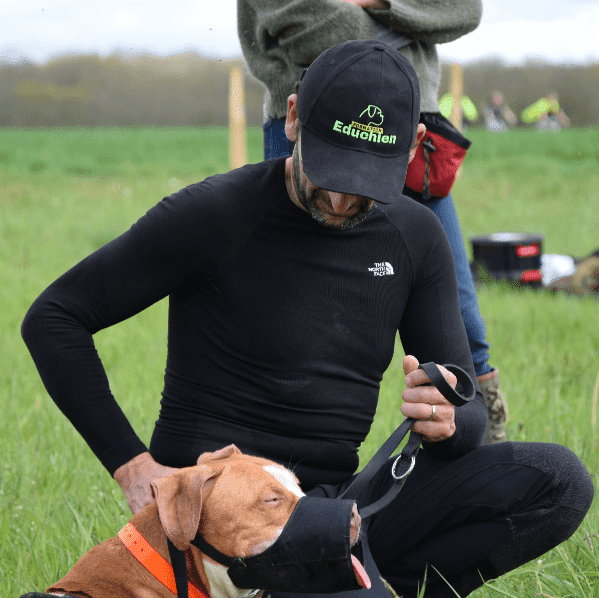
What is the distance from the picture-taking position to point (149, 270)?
2176 millimetres

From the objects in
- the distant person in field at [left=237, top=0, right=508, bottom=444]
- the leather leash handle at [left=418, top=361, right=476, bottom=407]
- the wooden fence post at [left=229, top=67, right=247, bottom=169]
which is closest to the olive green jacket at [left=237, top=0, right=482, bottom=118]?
the distant person in field at [left=237, top=0, right=508, bottom=444]

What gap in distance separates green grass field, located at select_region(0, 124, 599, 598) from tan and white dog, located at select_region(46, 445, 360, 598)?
0.74 m

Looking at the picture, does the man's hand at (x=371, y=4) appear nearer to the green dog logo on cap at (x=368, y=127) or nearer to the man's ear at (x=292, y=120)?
the man's ear at (x=292, y=120)

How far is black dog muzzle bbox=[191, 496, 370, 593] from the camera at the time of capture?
1.79 m

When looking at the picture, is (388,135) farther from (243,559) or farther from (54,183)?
(54,183)

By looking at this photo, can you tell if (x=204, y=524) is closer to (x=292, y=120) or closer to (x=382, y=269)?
(x=382, y=269)

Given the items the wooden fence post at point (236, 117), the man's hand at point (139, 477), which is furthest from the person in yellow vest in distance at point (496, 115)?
the man's hand at point (139, 477)

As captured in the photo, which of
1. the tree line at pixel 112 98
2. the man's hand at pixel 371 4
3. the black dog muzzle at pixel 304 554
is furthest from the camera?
the tree line at pixel 112 98

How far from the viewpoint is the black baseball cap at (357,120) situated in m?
2.16

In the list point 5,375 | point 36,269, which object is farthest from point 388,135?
point 36,269

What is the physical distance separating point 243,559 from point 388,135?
1.23 metres

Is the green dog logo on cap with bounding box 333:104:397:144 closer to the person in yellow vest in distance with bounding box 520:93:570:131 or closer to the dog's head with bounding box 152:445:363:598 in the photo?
the dog's head with bounding box 152:445:363:598

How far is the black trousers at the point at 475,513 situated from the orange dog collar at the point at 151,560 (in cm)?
59

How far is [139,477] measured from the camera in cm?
205
